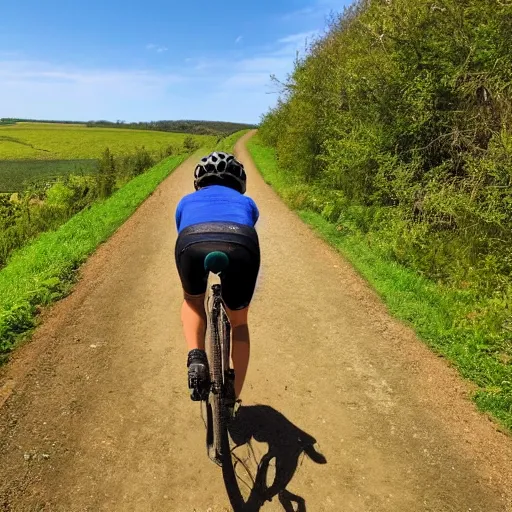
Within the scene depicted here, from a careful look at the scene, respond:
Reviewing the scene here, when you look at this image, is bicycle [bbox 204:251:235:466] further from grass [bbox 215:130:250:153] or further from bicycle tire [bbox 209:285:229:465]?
grass [bbox 215:130:250:153]

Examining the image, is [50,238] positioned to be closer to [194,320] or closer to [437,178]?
[194,320]

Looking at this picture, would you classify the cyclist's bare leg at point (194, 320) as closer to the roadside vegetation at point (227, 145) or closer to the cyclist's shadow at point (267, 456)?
the cyclist's shadow at point (267, 456)

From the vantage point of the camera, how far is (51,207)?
16.5m

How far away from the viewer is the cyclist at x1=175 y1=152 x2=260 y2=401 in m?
2.87

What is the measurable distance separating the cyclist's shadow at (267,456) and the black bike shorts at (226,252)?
4.72ft

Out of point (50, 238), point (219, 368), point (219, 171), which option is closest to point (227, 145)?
point (50, 238)

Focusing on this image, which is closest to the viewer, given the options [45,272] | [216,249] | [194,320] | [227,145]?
[216,249]

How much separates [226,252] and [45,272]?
5862 millimetres

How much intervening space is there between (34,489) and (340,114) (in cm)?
1216

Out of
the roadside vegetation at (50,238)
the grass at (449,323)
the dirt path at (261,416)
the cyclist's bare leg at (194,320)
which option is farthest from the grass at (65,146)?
the cyclist's bare leg at (194,320)

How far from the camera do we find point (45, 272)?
294 inches

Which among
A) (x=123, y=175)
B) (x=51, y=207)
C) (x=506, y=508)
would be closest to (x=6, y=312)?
(x=506, y=508)

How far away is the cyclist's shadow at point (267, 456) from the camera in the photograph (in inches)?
122

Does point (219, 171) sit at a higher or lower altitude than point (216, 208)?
higher
